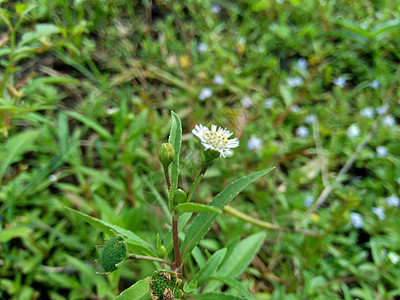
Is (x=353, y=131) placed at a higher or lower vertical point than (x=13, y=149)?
higher

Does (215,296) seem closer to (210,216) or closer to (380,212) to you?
(210,216)

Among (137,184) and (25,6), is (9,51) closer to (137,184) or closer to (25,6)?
(25,6)

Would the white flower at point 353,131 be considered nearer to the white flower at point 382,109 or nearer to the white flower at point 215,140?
the white flower at point 382,109

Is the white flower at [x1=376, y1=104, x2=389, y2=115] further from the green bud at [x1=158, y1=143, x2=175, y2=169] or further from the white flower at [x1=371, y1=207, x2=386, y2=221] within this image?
the green bud at [x1=158, y1=143, x2=175, y2=169]

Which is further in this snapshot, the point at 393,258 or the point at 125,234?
the point at 393,258

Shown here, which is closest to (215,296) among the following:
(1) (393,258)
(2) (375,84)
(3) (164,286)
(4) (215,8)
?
(3) (164,286)

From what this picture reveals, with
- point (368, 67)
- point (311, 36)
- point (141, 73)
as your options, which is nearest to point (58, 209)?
point (141, 73)

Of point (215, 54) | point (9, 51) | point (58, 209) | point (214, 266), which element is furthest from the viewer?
point (215, 54)
